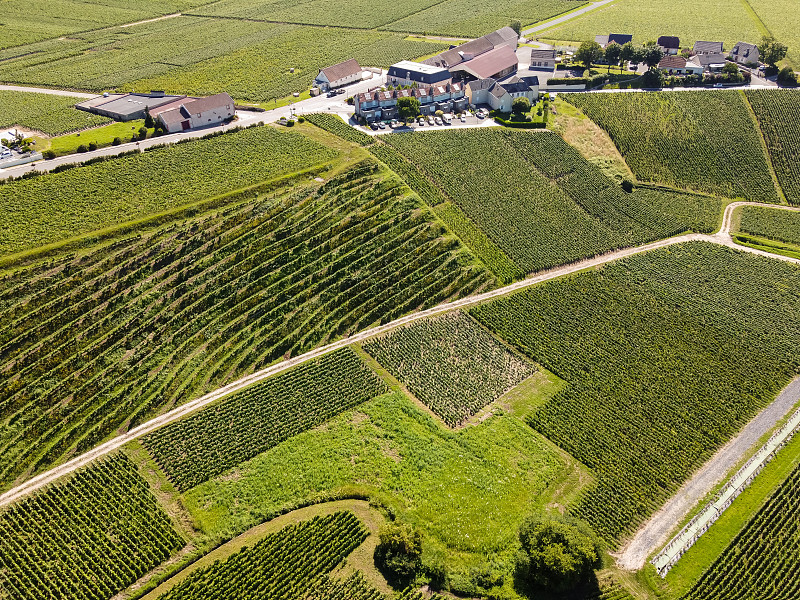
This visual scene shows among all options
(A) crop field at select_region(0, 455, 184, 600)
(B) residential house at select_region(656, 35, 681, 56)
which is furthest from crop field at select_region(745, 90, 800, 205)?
(A) crop field at select_region(0, 455, 184, 600)

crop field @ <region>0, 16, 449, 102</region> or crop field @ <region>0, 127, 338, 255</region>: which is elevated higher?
crop field @ <region>0, 16, 449, 102</region>

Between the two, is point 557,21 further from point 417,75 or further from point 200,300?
point 200,300

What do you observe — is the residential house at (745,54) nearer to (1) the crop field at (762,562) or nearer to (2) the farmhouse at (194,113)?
(2) the farmhouse at (194,113)

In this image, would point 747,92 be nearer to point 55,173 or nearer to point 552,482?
point 552,482

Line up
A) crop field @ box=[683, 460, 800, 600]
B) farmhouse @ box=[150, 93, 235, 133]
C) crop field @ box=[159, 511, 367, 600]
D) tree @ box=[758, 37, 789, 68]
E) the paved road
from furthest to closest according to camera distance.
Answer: the paved road, tree @ box=[758, 37, 789, 68], farmhouse @ box=[150, 93, 235, 133], crop field @ box=[683, 460, 800, 600], crop field @ box=[159, 511, 367, 600]

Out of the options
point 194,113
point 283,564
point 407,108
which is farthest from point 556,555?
point 194,113

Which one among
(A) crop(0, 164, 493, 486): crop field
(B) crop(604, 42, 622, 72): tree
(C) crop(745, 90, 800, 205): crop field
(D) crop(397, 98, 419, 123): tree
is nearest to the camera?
(A) crop(0, 164, 493, 486): crop field

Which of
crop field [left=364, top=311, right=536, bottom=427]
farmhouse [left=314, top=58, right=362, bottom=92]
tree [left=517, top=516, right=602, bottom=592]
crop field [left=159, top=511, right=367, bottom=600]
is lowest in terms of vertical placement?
tree [left=517, top=516, right=602, bottom=592]

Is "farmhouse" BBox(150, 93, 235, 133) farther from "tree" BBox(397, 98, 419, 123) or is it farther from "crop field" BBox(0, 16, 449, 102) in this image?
"tree" BBox(397, 98, 419, 123)
